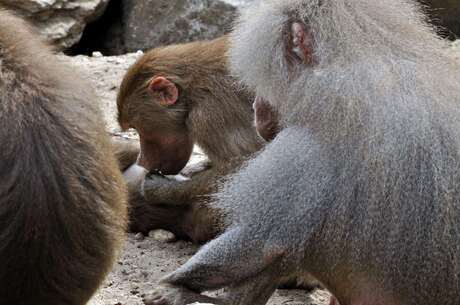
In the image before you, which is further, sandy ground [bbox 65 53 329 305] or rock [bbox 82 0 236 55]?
rock [bbox 82 0 236 55]

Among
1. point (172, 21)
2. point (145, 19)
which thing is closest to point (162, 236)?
point (172, 21)

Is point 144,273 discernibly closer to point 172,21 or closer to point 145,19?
point 172,21

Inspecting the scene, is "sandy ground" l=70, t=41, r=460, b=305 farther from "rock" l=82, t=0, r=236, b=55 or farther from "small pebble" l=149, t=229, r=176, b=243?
"rock" l=82, t=0, r=236, b=55

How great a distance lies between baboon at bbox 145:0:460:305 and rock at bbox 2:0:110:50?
4147 mm

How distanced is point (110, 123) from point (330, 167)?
3153 mm

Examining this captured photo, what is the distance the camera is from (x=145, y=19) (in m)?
7.95

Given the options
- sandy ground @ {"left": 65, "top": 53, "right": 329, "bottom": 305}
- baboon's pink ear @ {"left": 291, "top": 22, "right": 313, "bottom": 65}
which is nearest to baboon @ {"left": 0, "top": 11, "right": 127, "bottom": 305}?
baboon's pink ear @ {"left": 291, "top": 22, "right": 313, "bottom": 65}

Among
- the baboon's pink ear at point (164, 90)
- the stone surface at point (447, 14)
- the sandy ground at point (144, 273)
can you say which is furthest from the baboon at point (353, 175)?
the stone surface at point (447, 14)

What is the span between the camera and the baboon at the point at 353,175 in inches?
140

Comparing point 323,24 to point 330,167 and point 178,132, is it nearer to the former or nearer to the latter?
point 330,167

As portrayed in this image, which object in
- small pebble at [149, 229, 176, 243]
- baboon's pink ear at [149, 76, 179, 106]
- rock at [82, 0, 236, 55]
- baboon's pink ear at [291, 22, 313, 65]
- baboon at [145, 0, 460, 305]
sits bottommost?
small pebble at [149, 229, 176, 243]

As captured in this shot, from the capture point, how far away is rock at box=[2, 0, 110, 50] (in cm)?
757

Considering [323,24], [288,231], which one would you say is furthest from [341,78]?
[288,231]

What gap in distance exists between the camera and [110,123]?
6.49 meters
